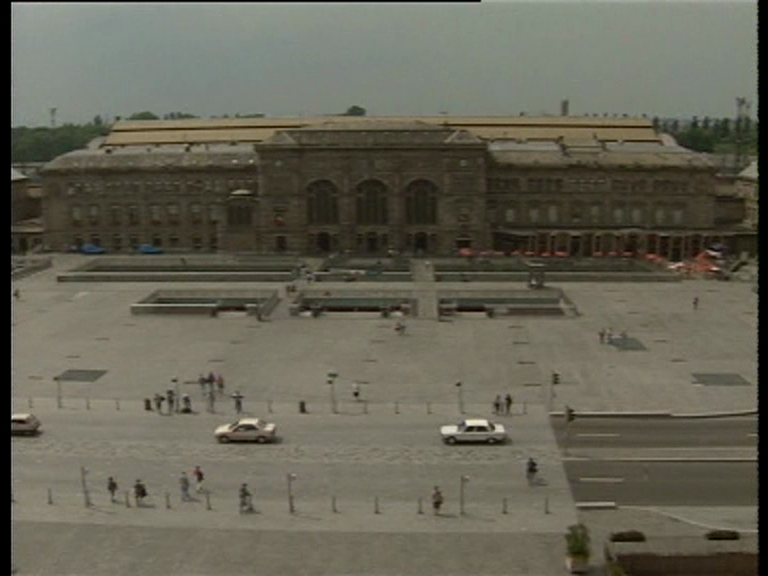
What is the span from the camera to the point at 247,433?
17.5m

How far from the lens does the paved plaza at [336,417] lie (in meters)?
12.8

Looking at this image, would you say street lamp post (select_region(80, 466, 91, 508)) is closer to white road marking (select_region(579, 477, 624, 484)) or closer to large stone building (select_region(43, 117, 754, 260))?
white road marking (select_region(579, 477, 624, 484))

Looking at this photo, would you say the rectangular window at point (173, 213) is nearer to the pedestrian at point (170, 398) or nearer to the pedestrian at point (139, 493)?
the pedestrian at point (170, 398)

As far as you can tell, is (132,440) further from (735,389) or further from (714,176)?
(714,176)

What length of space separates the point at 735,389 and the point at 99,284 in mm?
24504

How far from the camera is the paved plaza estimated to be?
12.8m

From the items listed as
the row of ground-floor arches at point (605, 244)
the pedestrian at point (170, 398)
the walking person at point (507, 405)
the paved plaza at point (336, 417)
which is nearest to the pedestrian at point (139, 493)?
the paved plaza at point (336, 417)

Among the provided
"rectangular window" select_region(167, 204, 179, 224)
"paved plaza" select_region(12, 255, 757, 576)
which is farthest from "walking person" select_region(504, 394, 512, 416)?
"rectangular window" select_region(167, 204, 179, 224)

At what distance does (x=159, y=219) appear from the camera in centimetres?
4841

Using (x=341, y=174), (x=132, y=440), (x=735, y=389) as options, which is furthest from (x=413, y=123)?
(x=132, y=440)

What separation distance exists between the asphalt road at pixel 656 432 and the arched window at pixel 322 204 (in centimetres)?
2886

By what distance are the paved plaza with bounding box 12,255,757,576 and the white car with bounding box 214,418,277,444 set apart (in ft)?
0.81

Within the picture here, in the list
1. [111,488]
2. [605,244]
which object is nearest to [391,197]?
[605,244]

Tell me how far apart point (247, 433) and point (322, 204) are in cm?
2972
